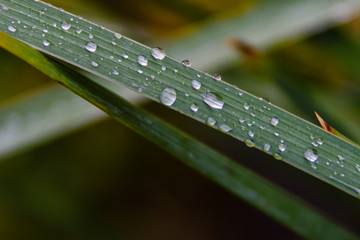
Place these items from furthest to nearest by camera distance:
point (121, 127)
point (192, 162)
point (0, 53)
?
point (121, 127), point (0, 53), point (192, 162)

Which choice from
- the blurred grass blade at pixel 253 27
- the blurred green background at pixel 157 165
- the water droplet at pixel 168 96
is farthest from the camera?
the blurred green background at pixel 157 165

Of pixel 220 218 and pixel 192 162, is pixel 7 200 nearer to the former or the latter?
pixel 220 218

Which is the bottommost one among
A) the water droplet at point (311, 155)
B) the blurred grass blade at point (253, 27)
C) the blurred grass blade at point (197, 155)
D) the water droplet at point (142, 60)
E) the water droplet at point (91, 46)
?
the blurred grass blade at point (197, 155)

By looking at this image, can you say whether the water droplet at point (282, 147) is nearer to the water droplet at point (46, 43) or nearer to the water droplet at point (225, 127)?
the water droplet at point (225, 127)

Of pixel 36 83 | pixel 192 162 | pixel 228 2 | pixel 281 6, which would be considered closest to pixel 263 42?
pixel 281 6

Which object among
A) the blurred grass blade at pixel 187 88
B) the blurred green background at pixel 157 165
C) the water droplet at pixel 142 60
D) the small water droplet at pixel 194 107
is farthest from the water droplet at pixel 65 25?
the blurred green background at pixel 157 165

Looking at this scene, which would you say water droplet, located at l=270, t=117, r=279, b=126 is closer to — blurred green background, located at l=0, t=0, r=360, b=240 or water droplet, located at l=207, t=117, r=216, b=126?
water droplet, located at l=207, t=117, r=216, b=126
